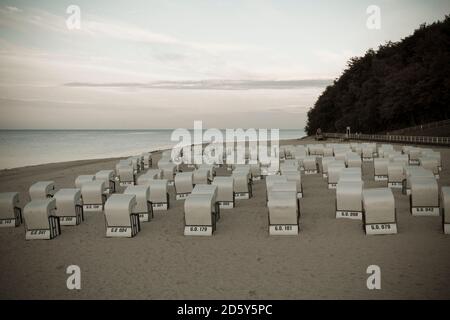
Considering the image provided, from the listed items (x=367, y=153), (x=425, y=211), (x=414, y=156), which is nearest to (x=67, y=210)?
(x=425, y=211)

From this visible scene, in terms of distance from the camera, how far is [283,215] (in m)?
12.1

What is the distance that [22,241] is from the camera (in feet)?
40.7

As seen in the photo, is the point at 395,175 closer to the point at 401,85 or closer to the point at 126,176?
the point at 126,176

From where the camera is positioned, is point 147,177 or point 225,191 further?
point 147,177

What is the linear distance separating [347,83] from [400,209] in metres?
83.6

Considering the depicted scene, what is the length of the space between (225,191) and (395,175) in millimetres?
7984

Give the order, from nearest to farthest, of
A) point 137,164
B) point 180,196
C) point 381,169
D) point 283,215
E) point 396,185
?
point 283,215 < point 180,196 < point 396,185 < point 381,169 < point 137,164

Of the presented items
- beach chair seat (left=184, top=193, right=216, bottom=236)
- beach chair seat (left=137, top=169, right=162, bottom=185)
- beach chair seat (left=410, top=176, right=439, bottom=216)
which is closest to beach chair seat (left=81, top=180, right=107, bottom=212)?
beach chair seat (left=137, top=169, right=162, bottom=185)

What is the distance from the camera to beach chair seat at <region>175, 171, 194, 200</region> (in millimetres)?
17906

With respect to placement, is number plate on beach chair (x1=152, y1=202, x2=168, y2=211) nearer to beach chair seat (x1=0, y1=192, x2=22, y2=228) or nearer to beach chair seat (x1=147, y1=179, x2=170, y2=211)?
beach chair seat (x1=147, y1=179, x2=170, y2=211)

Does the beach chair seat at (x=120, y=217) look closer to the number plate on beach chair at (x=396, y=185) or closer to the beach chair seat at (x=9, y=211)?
the beach chair seat at (x=9, y=211)

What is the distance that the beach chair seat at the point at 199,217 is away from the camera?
1231cm
